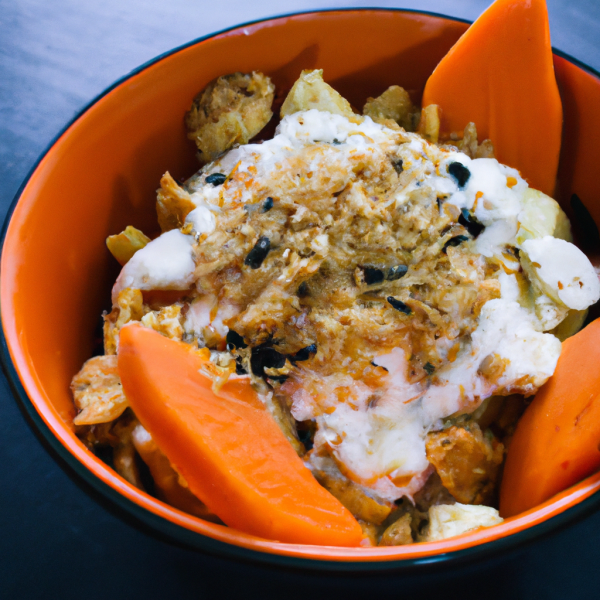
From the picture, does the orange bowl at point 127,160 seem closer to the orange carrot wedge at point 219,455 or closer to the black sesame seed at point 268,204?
the orange carrot wedge at point 219,455

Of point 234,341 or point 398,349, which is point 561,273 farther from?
point 234,341

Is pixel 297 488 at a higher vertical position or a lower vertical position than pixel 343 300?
lower

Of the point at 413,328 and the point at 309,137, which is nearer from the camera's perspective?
the point at 413,328

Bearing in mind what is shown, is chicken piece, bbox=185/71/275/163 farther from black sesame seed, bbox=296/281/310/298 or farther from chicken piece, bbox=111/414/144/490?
chicken piece, bbox=111/414/144/490

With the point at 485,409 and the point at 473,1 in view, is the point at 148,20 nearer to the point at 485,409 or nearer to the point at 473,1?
the point at 473,1

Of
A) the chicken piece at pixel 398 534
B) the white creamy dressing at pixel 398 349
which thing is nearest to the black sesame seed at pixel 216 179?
the white creamy dressing at pixel 398 349

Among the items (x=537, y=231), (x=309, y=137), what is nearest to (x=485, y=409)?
(x=537, y=231)

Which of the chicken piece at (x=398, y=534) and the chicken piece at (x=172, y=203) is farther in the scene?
the chicken piece at (x=172, y=203)
